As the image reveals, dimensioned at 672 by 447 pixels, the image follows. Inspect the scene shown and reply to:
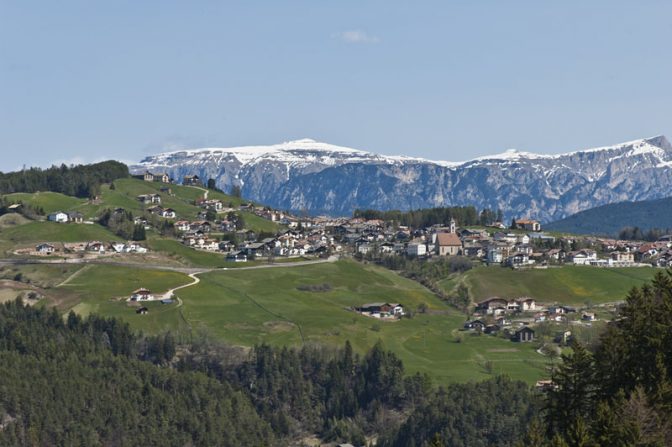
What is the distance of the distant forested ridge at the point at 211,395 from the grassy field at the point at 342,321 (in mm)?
5734

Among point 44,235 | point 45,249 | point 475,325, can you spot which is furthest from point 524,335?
point 44,235

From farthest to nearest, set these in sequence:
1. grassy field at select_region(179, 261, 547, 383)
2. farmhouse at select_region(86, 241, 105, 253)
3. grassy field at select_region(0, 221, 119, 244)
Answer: grassy field at select_region(0, 221, 119, 244)
farmhouse at select_region(86, 241, 105, 253)
grassy field at select_region(179, 261, 547, 383)

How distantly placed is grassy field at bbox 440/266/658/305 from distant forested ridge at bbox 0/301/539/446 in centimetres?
4467

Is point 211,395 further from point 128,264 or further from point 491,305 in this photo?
point 128,264

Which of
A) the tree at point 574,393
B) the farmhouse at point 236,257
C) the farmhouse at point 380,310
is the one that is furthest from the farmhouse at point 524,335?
the tree at point 574,393

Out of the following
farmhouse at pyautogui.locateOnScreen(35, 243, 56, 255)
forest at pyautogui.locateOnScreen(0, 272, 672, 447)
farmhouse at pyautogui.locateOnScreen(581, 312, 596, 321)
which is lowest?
forest at pyautogui.locateOnScreen(0, 272, 672, 447)

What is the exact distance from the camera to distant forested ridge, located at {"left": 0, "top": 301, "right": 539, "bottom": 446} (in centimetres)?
11656

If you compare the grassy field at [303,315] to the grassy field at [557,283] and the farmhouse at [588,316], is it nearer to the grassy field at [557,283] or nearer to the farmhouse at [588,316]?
the grassy field at [557,283]

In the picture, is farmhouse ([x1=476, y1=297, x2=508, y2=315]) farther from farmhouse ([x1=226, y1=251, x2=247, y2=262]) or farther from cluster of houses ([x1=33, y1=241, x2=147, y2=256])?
cluster of houses ([x1=33, y1=241, x2=147, y2=256])

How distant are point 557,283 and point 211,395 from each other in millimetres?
71916

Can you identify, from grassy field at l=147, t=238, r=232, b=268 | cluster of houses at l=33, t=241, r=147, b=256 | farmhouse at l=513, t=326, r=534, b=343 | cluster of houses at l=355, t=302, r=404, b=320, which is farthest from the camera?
grassy field at l=147, t=238, r=232, b=268

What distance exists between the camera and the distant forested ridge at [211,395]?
116562mm

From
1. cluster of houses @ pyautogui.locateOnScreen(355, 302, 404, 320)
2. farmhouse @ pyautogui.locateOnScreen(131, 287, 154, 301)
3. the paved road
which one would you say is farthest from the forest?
the paved road

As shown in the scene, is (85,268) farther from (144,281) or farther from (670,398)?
(670,398)
